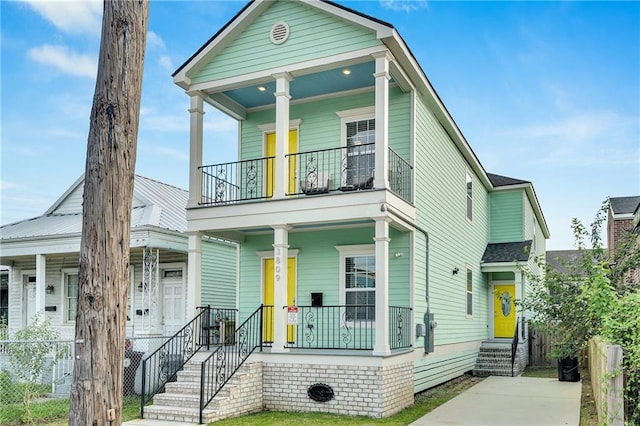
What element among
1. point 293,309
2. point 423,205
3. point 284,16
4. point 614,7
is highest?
point 614,7

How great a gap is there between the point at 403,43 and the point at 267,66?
2.80 meters

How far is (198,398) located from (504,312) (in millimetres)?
12907

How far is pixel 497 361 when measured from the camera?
1770cm

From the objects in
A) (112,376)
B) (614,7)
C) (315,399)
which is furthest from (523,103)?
(112,376)

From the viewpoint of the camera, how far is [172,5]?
16.5m

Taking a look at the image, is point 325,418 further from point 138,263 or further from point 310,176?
point 138,263

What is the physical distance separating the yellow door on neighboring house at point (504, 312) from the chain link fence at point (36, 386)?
11.9 metres

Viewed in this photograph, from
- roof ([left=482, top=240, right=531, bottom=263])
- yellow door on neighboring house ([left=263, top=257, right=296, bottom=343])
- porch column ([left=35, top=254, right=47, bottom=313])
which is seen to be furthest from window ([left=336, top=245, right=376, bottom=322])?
porch column ([left=35, top=254, right=47, bottom=313])

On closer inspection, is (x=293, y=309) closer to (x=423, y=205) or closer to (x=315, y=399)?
(x=315, y=399)

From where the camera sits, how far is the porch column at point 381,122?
10.9 m

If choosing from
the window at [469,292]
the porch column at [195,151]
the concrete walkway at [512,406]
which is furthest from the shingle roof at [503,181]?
the porch column at [195,151]

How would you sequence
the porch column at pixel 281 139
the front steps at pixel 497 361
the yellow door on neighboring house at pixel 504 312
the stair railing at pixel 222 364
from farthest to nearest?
the yellow door on neighboring house at pixel 504 312
the front steps at pixel 497 361
the porch column at pixel 281 139
the stair railing at pixel 222 364

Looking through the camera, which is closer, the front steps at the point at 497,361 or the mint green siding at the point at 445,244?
the mint green siding at the point at 445,244

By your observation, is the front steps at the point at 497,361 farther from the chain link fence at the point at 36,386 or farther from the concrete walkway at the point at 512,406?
the chain link fence at the point at 36,386
